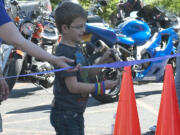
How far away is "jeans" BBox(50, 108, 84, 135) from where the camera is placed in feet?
10.00

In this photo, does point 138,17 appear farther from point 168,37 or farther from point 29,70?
point 29,70

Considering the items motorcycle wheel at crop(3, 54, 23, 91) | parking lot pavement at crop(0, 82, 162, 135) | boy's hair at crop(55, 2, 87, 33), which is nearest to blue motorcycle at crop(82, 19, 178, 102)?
parking lot pavement at crop(0, 82, 162, 135)

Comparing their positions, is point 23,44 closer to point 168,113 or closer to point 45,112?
point 168,113

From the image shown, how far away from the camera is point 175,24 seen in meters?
9.45

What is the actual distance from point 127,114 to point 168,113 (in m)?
0.37

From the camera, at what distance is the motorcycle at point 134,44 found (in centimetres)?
688

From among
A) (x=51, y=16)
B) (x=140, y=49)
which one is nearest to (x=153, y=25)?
(x=140, y=49)

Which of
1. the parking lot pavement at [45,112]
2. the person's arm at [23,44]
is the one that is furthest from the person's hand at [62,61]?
the parking lot pavement at [45,112]

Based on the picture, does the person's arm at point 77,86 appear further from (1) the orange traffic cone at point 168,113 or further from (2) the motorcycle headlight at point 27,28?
(2) the motorcycle headlight at point 27,28

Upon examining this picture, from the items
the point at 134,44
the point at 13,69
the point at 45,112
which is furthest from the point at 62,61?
the point at 134,44

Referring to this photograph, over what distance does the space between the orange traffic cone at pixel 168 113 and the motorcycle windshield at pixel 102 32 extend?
2.81 meters

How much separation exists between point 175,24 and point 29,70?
3.40m

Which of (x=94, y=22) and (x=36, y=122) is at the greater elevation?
(x=94, y=22)

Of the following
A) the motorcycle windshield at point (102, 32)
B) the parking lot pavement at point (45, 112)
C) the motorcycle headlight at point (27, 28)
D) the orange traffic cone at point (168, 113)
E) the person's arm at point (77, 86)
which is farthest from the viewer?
the motorcycle headlight at point (27, 28)
